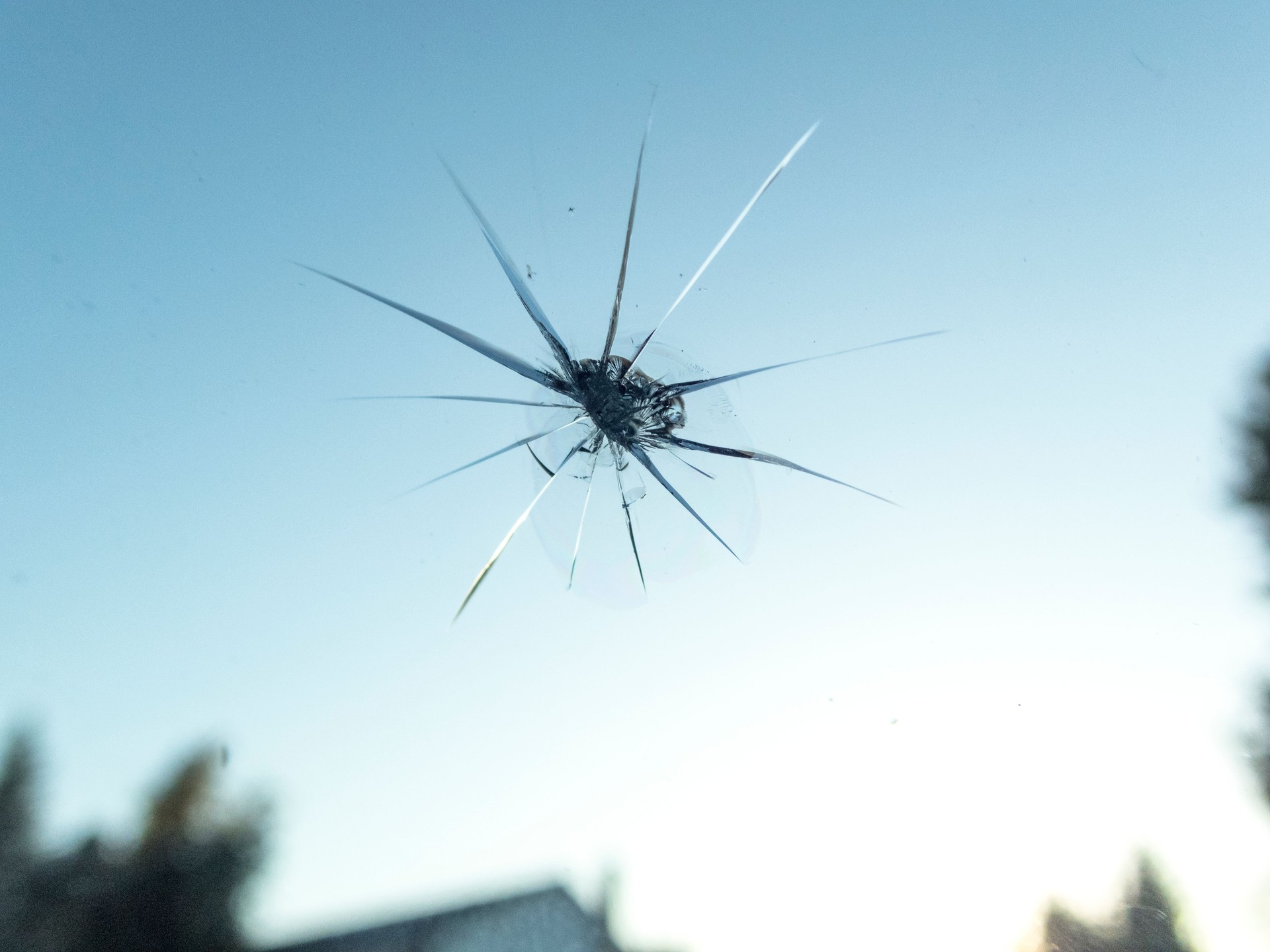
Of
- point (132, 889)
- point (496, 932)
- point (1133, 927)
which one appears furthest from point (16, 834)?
point (1133, 927)

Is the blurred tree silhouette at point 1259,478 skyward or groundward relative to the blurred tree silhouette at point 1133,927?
skyward

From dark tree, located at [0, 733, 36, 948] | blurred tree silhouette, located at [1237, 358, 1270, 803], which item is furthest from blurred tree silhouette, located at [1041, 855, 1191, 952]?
dark tree, located at [0, 733, 36, 948]

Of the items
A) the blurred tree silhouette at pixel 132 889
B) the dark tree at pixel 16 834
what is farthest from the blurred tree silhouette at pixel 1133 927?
the dark tree at pixel 16 834

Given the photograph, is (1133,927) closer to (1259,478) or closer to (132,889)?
(1259,478)

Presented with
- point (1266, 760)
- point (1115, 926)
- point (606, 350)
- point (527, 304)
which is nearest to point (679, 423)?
point (606, 350)

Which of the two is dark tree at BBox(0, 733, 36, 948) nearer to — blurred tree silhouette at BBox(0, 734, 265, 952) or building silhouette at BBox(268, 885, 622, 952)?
blurred tree silhouette at BBox(0, 734, 265, 952)

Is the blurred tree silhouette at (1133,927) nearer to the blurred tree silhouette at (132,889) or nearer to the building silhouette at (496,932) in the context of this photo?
the building silhouette at (496,932)
